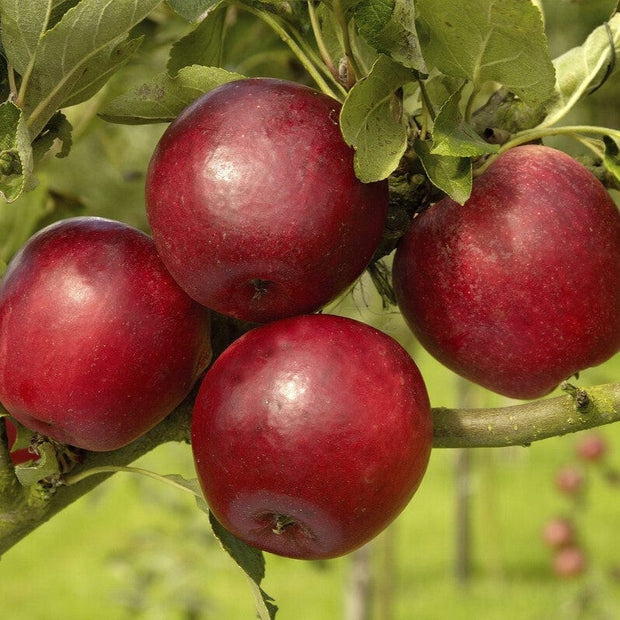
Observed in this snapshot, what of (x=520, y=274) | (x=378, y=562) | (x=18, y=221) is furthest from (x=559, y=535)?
(x=520, y=274)

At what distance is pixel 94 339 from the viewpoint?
1.94ft

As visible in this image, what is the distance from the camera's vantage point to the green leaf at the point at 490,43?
538 millimetres

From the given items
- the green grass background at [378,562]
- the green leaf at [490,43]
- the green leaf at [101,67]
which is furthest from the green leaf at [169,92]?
the green grass background at [378,562]

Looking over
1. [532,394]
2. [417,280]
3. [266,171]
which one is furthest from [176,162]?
[532,394]

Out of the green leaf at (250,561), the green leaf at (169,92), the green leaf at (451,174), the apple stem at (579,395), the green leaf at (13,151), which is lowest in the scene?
the green leaf at (250,561)

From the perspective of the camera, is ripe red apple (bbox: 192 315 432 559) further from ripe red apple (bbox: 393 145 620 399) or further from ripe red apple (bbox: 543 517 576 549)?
ripe red apple (bbox: 543 517 576 549)

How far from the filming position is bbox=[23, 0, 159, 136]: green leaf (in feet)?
1.81

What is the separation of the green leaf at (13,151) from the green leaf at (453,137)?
22 cm

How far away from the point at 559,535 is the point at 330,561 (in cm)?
93

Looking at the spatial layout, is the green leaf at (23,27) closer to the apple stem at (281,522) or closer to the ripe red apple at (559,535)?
the apple stem at (281,522)

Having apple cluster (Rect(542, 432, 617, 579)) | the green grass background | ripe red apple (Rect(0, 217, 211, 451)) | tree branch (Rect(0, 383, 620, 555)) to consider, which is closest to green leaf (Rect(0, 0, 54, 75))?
ripe red apple (Rect(0, 217, 211, 451))

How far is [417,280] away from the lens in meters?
0.63

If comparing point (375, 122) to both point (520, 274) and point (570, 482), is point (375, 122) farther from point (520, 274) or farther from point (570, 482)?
point (570, 482)

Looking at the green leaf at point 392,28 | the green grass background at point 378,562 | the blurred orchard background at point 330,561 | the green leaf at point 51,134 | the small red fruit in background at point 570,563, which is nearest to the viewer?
the green leaf at point 392,28
